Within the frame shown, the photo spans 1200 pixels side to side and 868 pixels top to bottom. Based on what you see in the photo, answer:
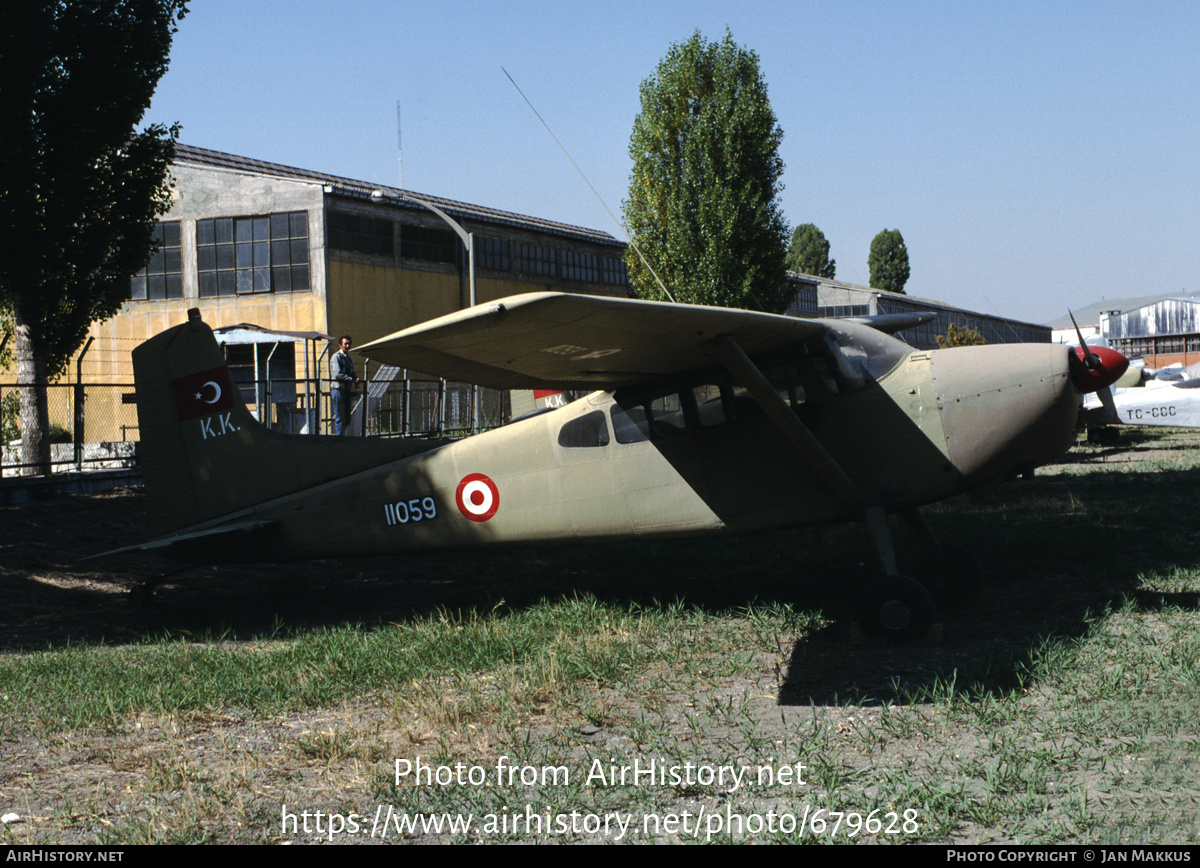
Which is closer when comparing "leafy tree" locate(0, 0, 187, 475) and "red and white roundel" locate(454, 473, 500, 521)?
"red and white roundel" locate(454, 473, 500, 521)

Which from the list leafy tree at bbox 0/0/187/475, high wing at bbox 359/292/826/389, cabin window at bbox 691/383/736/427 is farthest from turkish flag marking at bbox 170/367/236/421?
leafy tree at bbox 0/0/187/475

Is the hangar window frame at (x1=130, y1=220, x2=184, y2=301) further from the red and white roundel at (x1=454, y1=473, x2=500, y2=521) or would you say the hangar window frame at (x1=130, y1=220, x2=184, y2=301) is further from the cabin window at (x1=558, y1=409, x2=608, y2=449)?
the cabin window at (x1=558, y1=409, x2=608, y2=449)

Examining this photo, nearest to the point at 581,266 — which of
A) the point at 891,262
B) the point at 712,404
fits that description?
the point at 712,404

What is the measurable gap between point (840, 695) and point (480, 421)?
20.7 meters

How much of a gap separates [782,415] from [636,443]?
1.48 meters

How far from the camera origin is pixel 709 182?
3033 centimetres

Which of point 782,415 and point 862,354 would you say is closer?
point 782,415

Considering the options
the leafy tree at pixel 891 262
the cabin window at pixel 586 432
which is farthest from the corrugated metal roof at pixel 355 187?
the leafy tree at pixel 891 262

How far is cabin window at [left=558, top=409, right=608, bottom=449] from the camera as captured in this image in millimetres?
8141

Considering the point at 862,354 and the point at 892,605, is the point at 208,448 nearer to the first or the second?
the point at 862,354

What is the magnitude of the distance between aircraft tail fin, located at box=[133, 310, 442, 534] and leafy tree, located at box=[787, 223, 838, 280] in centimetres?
9132

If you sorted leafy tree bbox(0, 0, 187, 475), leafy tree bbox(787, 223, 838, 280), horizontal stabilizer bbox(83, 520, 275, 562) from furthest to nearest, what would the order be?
leafy tree bbox(787, 223, 838, 280) < leafy tree bbox(0, 0, 187, 475) < horizontal stabilizer bbox(83, 520, 275, 562)
